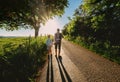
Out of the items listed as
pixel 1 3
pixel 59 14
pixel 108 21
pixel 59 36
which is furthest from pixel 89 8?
pixel 1 3

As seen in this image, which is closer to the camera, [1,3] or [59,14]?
[1,3]

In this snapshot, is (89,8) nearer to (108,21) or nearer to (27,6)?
(108,21)

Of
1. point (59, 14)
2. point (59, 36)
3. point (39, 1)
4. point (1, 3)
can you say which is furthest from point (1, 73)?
point (59, 14)

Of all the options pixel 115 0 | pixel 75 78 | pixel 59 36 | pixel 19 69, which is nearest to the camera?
pixel 75 78

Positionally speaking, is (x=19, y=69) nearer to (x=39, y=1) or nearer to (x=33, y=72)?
(x=33, y=72)

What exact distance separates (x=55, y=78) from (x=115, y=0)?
47.7 ft

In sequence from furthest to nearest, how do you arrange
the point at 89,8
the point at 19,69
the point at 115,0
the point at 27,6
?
the point at 89,8 < the point at 115,0 < the point at 27,6 < the point at 19,69

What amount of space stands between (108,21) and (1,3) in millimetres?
13720

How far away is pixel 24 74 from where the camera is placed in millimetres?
9172

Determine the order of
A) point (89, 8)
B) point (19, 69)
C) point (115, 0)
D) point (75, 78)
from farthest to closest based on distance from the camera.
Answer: point (89, 8) → point (115, 0) → point (19, 69) → point (75, 78)

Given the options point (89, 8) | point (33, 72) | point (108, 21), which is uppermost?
point (89, 8)

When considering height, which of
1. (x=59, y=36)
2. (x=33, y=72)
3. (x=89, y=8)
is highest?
(x=89, y=8)

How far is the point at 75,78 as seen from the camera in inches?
346

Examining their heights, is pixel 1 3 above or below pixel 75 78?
above
